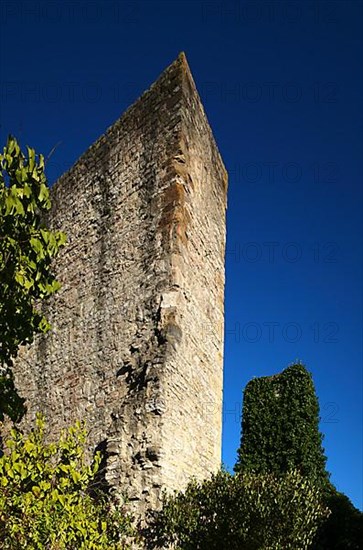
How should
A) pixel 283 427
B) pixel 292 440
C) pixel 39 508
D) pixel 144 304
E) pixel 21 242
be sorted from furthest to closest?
pixel 283 427 < pixel 292 440 < pixel 144 304 < pixel 21 242 < pixel 39 508

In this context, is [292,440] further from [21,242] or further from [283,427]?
[21,242]

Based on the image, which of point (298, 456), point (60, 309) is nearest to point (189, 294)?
point (60, 309)

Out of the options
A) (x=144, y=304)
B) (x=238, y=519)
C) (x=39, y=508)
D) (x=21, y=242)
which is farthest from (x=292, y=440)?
(x=21, y=242)

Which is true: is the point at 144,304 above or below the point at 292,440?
below

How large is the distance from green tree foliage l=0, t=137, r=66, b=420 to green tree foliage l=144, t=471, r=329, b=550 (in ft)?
7.50

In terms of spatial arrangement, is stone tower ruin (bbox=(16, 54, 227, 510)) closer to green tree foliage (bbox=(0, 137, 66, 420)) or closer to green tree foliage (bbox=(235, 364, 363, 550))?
green tree foliage (bbox=(0, 137, 66, 420))

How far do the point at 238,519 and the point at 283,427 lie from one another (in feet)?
22.2

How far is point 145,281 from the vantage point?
736 centimetres

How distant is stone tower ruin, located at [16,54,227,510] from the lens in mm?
6516

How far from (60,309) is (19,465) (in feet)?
16.2

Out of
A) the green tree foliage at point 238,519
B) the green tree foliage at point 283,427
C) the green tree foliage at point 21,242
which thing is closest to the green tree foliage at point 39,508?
the green tree foliage at point 21,242

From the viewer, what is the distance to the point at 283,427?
12.5m

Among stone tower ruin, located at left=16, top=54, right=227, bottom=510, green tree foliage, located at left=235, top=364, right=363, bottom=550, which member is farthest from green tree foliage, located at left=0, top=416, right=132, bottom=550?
green tree foliage, located at left=235, top=364, right=363, bottom=550

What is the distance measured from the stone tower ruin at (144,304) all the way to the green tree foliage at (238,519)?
0.31 metres
